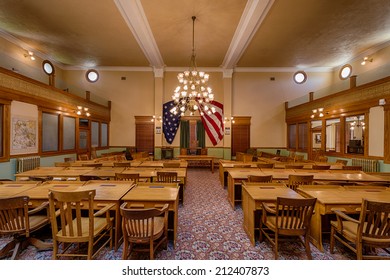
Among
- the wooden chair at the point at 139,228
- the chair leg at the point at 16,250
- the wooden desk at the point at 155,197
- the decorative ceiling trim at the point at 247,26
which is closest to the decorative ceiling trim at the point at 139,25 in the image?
the decorative ceiling trim at the point at 247,26

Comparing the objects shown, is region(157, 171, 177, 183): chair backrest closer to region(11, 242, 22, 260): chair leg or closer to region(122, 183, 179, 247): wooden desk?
region(122, 183, 179, 247): wooden desk

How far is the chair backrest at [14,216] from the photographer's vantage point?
2031 mm

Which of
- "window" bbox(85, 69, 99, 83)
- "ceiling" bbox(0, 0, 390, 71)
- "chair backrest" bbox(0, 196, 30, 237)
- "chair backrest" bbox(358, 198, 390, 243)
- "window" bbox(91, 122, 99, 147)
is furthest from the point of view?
"window" bbox(85, 69, 99, 83)

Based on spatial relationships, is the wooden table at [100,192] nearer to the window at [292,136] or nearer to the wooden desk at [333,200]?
the wooden desk at [333,200]

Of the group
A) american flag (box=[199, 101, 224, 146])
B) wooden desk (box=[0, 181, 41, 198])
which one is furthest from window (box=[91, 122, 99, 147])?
wooden desk (box=[0, 181, 41, 198])

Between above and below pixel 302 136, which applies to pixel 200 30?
above

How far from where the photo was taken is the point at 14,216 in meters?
2.15

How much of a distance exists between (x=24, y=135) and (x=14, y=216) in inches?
200

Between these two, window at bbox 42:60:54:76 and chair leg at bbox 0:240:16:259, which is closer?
chair leg at bbox 0:240:16:259

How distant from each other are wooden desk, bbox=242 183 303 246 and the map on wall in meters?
6.79

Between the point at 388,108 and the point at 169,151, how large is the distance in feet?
29.2

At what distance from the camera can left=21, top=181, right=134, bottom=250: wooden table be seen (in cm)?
247

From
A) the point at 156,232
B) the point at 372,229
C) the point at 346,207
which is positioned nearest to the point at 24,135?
the point at 156,232

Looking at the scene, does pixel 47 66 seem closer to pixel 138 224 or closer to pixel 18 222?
pixel 18 222
